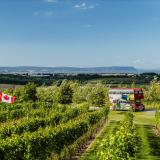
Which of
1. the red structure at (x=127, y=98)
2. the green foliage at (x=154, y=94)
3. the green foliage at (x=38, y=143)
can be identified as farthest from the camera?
the green foliage at (x=154, y=94)

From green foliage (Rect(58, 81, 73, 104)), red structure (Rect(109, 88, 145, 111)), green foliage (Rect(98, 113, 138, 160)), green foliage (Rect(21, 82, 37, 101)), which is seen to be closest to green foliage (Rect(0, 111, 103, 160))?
green foliage (Rect(98, 113, 138, 160))

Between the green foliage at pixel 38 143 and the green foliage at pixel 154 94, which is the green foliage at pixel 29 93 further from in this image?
the green foliage at pixel 38 143

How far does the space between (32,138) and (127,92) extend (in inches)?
3309

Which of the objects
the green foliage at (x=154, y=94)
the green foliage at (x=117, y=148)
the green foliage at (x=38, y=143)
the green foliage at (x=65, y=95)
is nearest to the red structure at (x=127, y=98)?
the green foliage at (x=65, y=95)

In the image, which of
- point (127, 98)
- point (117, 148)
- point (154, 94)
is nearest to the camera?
point (117, 148)

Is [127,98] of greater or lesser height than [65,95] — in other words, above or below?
below

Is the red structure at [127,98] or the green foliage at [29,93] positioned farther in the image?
the green foliage at [29,93]

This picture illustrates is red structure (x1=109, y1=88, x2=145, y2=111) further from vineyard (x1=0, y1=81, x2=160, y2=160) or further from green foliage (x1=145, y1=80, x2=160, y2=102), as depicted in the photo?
vineyard (x1=0, y1=81, x2=160, y2=160)

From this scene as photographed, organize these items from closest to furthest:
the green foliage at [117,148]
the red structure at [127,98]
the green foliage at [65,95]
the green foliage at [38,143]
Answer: the green foliage at [117,148]
the green foliage at [38,143]
the red structure at [127,98]
the green foliage at [65,95]

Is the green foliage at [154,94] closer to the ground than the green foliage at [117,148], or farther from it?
closer to the ground

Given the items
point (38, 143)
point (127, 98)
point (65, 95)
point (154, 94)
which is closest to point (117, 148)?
point (38, 143)

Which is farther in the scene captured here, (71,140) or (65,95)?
(65,95)

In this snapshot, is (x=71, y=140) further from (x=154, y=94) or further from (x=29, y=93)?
(x=154, y=94)

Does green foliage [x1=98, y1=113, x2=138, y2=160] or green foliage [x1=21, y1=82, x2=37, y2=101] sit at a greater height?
green foliage [x1=98, y1=113, x2=138, y2=160]
